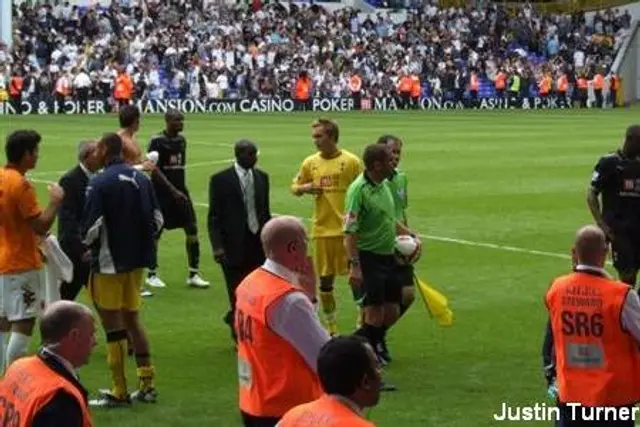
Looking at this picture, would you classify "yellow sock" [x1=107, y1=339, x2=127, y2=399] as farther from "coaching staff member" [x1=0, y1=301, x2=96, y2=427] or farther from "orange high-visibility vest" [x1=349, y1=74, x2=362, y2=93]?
"orange high-visibility vest" [x1=349, y1=74, x2=362, y2=93]

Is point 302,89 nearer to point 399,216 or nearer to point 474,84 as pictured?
point 474,84

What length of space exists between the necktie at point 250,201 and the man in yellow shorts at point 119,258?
1.80m

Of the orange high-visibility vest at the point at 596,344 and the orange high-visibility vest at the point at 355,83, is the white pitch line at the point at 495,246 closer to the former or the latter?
the orange high-visibility vest at the point at 596,344

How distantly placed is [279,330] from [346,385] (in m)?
1.58

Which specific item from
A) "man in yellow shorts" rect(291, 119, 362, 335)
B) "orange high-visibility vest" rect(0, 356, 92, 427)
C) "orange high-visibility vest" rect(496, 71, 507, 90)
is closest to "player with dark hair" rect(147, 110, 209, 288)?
"man in yellow shorts" rect(291, 119, 362, 335)

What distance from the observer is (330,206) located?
1335 cm

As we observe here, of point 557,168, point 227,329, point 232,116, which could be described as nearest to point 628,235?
point 227,329

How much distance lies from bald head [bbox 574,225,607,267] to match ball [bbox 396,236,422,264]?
410cm

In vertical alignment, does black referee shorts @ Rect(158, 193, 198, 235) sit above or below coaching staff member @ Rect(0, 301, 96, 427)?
below

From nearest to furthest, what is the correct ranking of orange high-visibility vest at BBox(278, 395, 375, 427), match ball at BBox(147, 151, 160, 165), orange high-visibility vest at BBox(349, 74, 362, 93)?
orange high-visibility vest at BBox(278, 395, 375, 427) → match ball at BBox(147, 151, 160, 165) → orange high-visibility vest at BBox(349, 74, 362, 93)

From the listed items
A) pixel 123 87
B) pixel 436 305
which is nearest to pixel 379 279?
pixel 436 305

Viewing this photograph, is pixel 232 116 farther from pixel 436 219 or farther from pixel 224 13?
pixel 436 219

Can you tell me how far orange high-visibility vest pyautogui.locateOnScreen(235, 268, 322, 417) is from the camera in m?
7.12

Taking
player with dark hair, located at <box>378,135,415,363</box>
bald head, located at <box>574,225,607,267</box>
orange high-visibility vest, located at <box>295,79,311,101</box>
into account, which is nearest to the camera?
bald head, located at <box>574,225,607,267</box>
